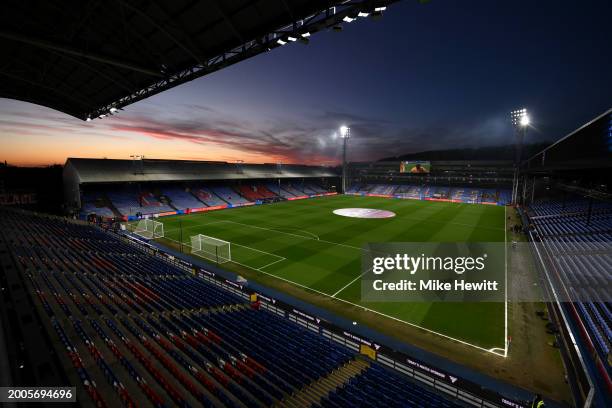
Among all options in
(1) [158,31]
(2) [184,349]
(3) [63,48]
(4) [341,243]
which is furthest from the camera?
(4) [341,243]

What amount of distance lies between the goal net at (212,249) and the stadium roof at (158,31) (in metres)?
12.5

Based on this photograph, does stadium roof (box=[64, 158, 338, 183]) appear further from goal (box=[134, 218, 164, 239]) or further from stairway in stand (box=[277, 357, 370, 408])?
stairway in stand (box=[277, 357, 370, 408])

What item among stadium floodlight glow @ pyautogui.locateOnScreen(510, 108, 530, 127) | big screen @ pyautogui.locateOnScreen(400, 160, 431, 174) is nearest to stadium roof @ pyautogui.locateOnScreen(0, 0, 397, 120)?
stadium floodlight glow @ pyautogui.locateOnScreen(510, 108, 530, 127)

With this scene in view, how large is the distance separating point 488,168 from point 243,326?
71.8 m

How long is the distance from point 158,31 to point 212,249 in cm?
1593

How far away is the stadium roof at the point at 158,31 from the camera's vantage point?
34.3ft

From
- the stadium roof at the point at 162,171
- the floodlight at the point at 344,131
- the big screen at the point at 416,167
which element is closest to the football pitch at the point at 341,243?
the stadium roof at the point at 162,171

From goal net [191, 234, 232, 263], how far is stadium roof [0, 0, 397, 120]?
12.5 metres

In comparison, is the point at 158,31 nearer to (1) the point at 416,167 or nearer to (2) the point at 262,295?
(2) the point at 262,295

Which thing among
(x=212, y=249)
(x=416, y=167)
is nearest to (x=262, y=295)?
(x=212, y=249)

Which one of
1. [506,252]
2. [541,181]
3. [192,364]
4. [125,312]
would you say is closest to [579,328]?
[506,252]

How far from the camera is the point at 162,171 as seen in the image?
154 ft

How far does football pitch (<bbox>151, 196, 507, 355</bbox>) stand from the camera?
1341cm

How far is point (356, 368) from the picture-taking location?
8.88m
